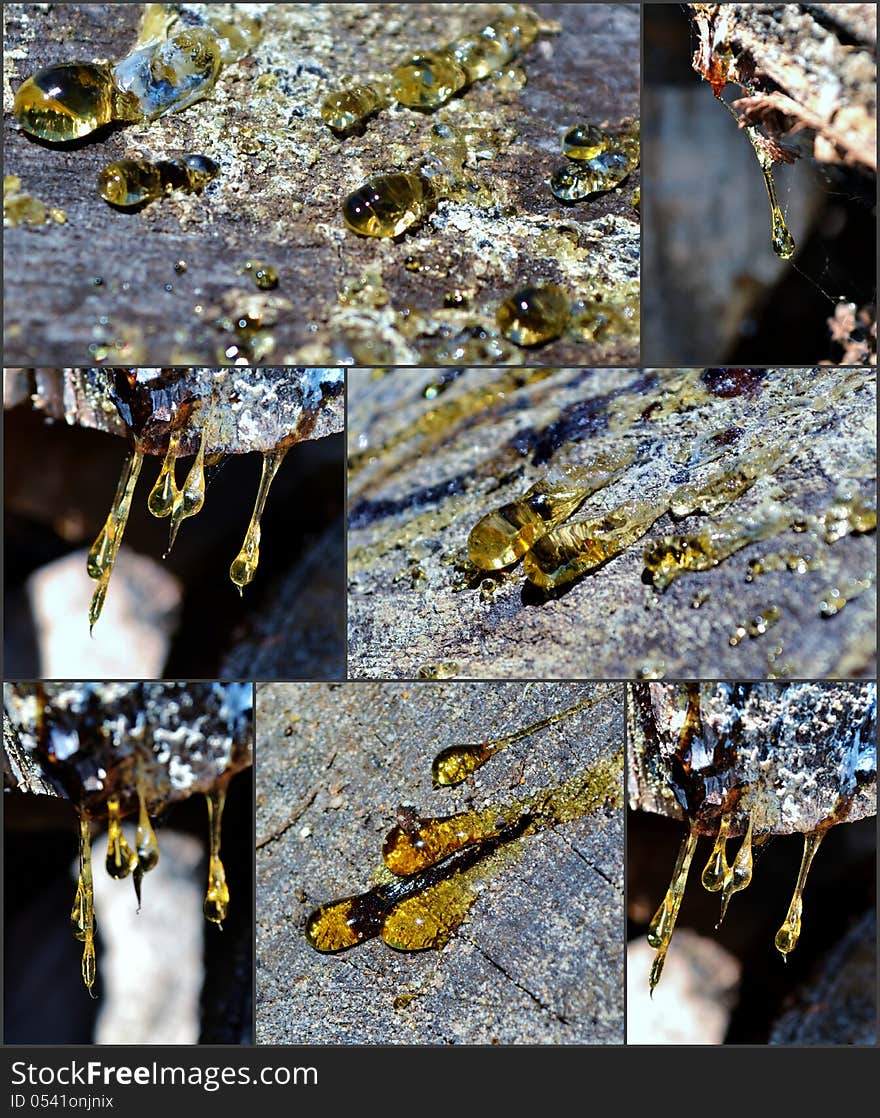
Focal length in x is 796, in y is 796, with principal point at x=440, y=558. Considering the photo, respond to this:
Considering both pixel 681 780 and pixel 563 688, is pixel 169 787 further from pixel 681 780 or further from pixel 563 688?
pixel 681 780

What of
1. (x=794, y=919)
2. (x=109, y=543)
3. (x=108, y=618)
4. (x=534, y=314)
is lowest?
(x=794, y=919)

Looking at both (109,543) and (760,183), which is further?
(760,183)

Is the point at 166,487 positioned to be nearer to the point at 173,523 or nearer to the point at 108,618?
the point at 173,523

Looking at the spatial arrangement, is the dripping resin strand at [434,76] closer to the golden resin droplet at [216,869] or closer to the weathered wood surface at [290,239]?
the weathered wood surface at [290,239]

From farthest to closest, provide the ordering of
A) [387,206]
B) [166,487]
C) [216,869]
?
1. [216,869]
2. [166,487]
3. [387,206]

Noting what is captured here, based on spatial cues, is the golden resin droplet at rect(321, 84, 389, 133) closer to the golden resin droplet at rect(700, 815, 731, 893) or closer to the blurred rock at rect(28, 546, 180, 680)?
A: the blurred rock at rect(28, 546, 180, 680)

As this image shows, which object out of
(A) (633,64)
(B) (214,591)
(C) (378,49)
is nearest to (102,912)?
(B) (214,591)

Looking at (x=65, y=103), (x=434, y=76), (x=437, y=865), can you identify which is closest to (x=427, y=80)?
(x=434, y=76)
